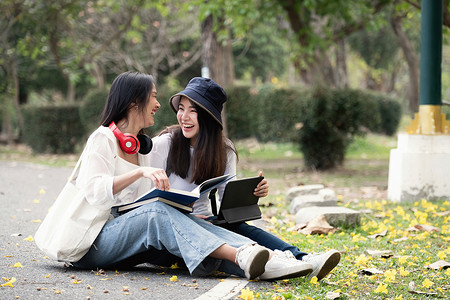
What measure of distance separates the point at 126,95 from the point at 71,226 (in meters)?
0.94

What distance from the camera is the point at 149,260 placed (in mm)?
4281

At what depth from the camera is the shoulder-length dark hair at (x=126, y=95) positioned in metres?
4.14

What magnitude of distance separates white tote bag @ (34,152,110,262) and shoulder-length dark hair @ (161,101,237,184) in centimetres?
68

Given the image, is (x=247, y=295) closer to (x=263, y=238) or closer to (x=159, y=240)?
(x=159, y=240)

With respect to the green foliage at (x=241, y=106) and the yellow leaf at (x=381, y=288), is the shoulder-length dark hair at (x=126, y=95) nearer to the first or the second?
the yellow leaf at (x=381, y=288)

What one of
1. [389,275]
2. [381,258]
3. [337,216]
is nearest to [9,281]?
[389,275]

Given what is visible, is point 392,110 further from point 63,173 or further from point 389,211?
point 389,211

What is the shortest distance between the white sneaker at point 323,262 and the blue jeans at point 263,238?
0.64 feet

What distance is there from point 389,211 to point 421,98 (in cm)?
188

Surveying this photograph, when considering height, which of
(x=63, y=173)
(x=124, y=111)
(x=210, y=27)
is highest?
(x=210, y=27)

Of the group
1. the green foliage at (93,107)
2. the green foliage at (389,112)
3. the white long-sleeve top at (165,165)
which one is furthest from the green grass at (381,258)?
the green foliage at (389,112)

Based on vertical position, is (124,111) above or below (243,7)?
below

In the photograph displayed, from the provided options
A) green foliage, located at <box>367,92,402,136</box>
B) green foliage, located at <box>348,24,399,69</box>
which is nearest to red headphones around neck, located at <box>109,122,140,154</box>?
green foliage, located at <box>367,92,402,136</box>

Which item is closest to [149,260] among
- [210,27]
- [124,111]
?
[124,111]
